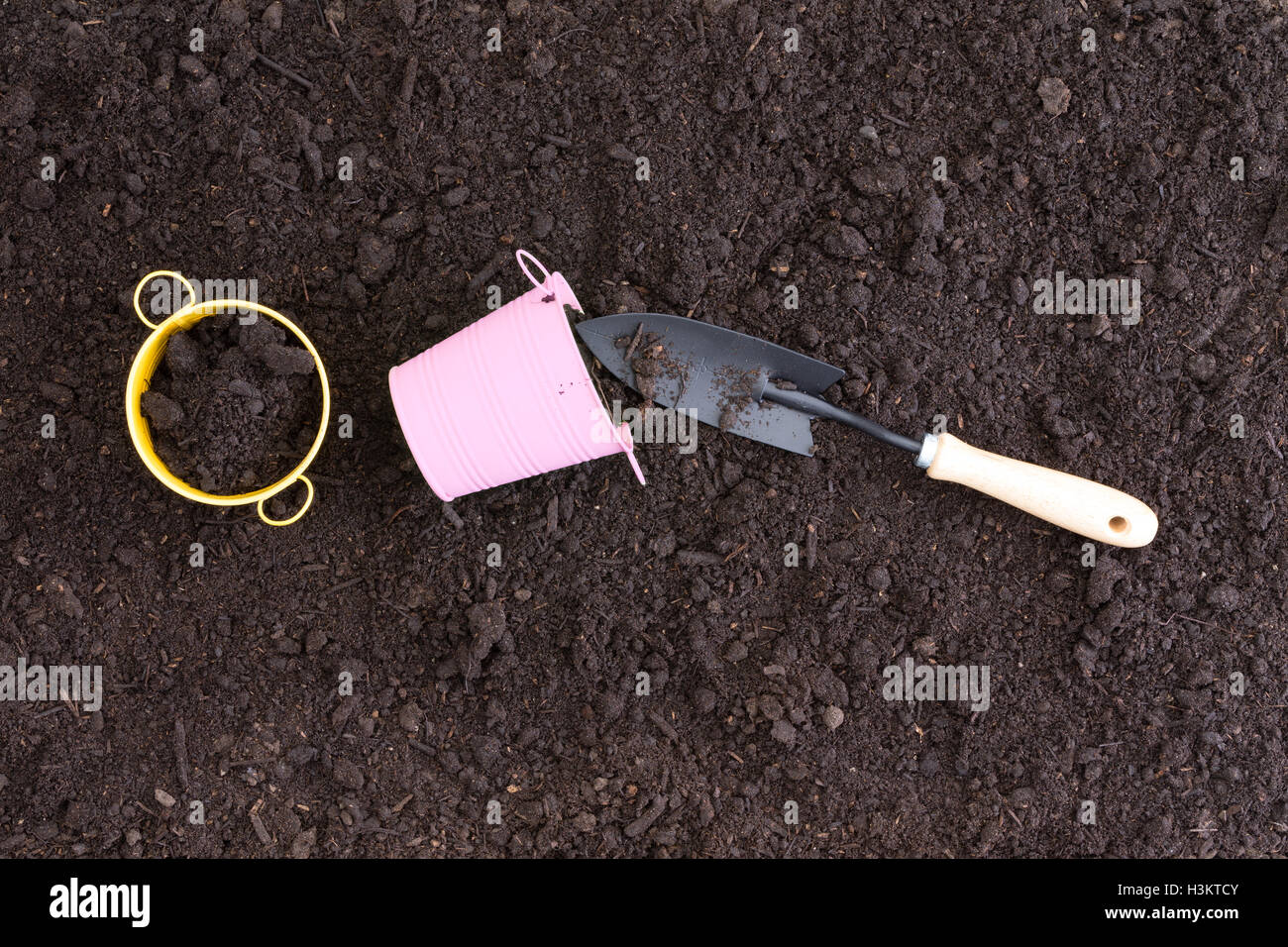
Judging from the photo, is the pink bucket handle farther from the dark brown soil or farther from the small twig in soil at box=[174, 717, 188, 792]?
the small twig in soil at box=[174, 717, 188, 792]

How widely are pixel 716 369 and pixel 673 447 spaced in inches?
7.8

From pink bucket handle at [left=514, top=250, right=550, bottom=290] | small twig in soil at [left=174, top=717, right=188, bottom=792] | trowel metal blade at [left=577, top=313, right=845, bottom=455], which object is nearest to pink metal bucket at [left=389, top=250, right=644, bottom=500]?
pink bucket handle at [left=514, top=250, right=550, bottom=290]

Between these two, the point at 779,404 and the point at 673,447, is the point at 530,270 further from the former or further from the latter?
the point at 779,404

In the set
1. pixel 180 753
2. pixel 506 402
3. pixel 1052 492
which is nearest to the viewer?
pixel 506 402

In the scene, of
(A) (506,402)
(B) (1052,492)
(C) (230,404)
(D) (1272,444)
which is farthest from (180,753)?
(D) (1272,444)

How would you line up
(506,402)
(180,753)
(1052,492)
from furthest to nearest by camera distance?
(180,753), (1052,492), (506,402)

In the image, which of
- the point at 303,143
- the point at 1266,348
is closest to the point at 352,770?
the point at 303,143

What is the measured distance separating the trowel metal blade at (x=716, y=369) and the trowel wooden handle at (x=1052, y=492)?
302 millimetres

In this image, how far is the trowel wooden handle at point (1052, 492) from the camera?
2.09 metres

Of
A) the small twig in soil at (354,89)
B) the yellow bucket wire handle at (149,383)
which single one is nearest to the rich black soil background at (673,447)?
the small twig in soil at (354,89)

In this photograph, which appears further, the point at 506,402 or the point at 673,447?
the point at 673,447

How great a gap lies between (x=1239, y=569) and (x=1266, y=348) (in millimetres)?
503

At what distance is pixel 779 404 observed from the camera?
2.19m

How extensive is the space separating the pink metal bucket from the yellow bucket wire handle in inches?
7.8
